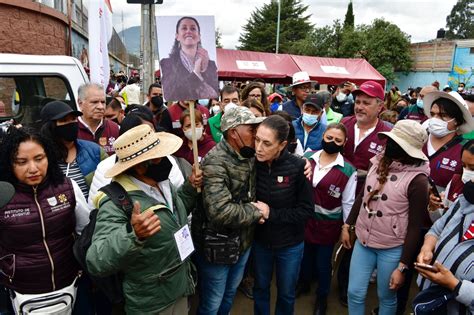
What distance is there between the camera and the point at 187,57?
99.5 inches

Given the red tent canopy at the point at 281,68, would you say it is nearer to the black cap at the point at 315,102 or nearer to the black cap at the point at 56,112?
the black cap at the point at 315,102

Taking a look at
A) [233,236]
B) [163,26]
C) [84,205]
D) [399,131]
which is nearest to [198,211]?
[233,236]

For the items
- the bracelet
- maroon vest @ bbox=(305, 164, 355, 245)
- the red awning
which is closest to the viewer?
the bracelet

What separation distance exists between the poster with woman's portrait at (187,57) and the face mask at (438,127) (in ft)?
6.63

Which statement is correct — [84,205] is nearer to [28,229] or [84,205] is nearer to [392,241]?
[28,229]

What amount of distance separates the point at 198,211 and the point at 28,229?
1.09 metres

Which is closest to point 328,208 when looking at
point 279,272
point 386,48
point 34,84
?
point 279,272

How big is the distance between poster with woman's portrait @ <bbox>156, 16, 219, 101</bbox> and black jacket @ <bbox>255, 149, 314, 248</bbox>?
0.74 meters

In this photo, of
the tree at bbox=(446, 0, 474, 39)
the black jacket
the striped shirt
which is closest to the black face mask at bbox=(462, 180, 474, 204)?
the black jacket

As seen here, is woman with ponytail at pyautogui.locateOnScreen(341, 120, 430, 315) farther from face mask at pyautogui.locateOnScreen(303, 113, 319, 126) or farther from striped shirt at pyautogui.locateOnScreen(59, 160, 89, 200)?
striped shirt at pyautogui.locateOnScreen(59, 160, 89, 200)

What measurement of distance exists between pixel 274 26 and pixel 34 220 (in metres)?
44.2

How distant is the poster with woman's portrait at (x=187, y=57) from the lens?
2459 mm

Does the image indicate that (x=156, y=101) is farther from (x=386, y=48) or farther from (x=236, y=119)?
(x=386, y=48)

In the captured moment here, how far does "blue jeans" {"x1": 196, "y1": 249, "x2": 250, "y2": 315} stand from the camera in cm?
259
